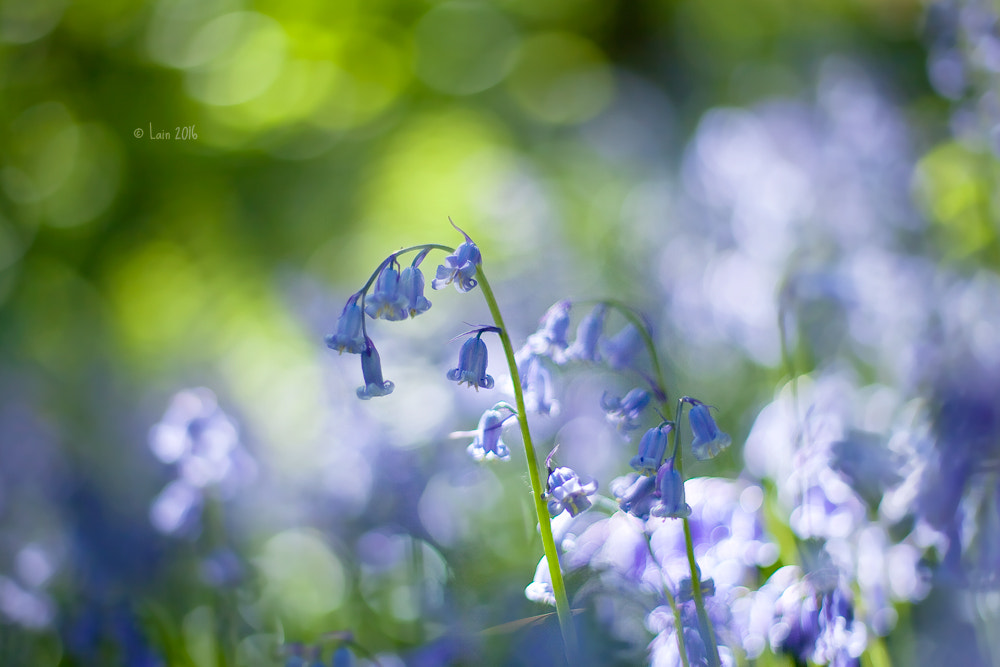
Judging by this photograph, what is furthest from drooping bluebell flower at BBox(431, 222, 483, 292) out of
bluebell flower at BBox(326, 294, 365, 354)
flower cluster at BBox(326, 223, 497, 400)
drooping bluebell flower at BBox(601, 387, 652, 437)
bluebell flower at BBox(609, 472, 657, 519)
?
bluebell flower at BBox(609, 472, 657, 519)

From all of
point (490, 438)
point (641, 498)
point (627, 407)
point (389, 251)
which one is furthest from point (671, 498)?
point (389, 251)

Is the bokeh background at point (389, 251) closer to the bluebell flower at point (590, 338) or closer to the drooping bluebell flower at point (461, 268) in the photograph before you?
the bluebell flower at point (590, 338)

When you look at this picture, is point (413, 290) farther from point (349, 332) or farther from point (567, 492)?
point (567, 492)

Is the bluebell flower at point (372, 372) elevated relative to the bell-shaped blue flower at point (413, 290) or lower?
lower

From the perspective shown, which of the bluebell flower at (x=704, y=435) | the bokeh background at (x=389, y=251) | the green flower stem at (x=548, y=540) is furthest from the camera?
the bokeh background at (x=389, y=251)

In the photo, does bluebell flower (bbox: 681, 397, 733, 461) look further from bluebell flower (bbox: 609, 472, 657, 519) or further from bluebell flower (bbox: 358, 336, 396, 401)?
bluebell flower (bbox: 358, 336, 396, 401)

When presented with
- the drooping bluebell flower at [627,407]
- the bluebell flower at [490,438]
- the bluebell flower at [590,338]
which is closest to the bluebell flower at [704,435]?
the drooping bluebell flower at [627,407]

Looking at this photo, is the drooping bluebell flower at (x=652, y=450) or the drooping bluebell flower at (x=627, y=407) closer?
the drooping bluebell flower at (x=652, y=450)
